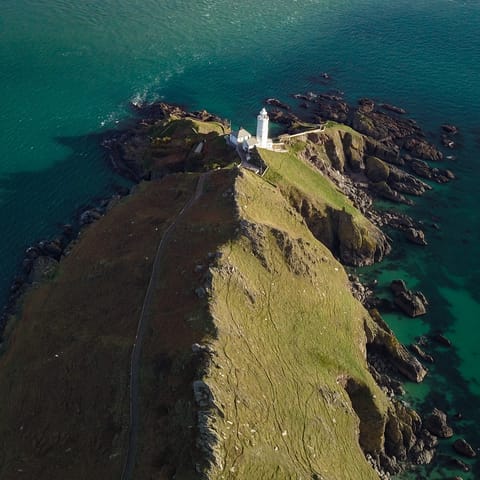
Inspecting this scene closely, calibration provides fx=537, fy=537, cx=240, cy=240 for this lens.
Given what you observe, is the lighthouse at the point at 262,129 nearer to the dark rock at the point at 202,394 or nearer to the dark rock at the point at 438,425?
the dark rock at the point at 438,425

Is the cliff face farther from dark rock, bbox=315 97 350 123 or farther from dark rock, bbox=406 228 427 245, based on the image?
dark rock, bbox=315 97 350 123

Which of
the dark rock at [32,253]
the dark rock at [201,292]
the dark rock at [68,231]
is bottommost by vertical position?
the dark rock at [68,231]

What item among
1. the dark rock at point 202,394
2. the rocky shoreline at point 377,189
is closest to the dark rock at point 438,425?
the rocky shoreline at point 377,189

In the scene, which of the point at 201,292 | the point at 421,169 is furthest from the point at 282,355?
the point at 421,169

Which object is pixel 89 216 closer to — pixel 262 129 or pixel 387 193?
pixel 262 129

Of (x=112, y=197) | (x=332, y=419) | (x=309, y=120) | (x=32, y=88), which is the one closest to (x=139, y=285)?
(x=332, y=419)
